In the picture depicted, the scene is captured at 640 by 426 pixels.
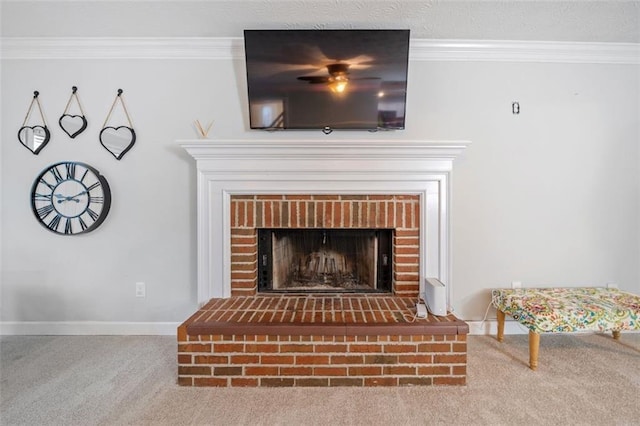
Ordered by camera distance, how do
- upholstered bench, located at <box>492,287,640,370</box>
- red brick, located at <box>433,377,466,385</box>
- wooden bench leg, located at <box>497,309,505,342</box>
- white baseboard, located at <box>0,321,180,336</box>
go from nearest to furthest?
red brick, located at <box>433,377,466,385</box>, upholstered bench, located at <box>492,287,640,370</box>, wooden bench leg, located at <box>497,309,505,342</box>, white baseboard, located at <box>0,321,180,336</box>

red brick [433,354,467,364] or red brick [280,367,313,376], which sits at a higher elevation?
red brick [433,354,467,364]

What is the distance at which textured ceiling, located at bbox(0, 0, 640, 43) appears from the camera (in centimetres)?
177

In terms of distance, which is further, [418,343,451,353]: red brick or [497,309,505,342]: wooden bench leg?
[497,309,505,342]: wooden bench leg

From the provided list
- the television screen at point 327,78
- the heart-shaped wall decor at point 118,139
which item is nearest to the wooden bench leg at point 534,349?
the television screen at point 327,78

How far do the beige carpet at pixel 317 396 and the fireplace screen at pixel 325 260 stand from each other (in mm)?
762

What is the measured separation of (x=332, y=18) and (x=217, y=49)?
2.83 ft

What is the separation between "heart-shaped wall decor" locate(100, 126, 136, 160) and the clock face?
0.20 m

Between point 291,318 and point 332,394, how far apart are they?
433 millimetres

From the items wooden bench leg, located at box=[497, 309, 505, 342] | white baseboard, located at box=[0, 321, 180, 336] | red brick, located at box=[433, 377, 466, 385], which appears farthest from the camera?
white baseboard, located at box=[0, 321, 180, 336]

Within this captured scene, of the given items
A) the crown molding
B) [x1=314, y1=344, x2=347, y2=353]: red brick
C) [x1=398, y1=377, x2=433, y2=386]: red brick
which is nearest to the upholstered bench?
[x1=398, y1=377, x2=433, y2=386]: red brick

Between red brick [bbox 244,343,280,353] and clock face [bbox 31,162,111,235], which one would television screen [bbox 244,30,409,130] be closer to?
clock face [bbox 31,162,111,235]

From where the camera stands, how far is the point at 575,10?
1801mm

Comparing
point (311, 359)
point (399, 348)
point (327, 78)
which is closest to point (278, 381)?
point (311, 359)

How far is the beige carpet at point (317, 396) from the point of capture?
1.34 m
